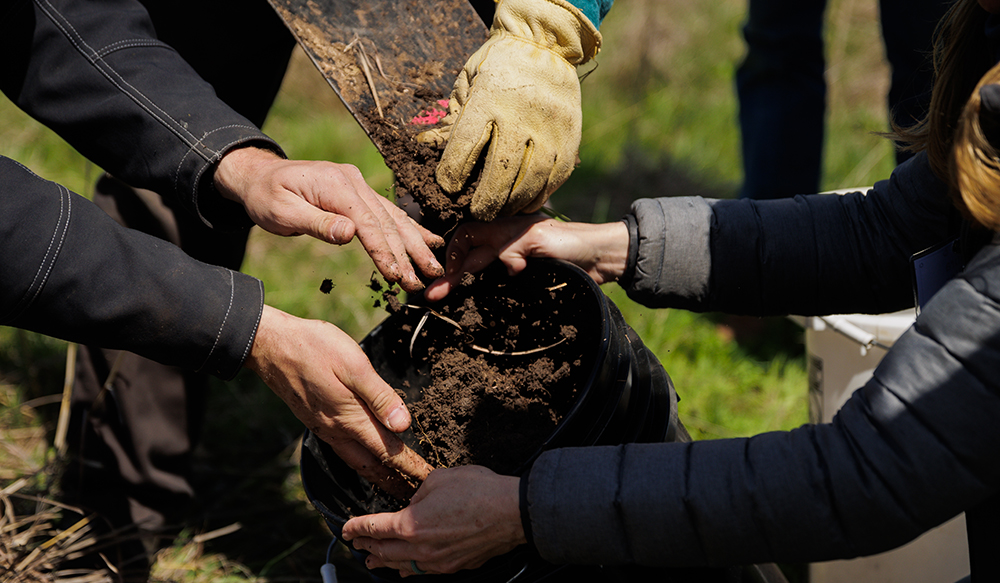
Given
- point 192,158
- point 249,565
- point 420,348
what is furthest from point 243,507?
point 192,158

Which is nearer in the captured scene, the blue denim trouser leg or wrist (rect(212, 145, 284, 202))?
wrist (rect(212, 145, 284, 202))

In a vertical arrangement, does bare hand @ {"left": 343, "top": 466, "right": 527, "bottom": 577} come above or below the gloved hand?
below

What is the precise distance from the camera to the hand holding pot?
3.80 ft

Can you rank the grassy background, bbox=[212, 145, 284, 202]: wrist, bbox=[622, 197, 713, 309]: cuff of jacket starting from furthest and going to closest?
the grassy background → bbox=[622, 197, 713, 309]: cuff of jacket → bbox=[212, 145, 284, 202]: wrist

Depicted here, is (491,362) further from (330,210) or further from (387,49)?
(387,49)

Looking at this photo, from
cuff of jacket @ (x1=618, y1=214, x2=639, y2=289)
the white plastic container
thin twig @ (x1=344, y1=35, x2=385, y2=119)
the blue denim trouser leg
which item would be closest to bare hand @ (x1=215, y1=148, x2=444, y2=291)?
thin twig @ (x1=344, y1=35, x2=385, y2=119)

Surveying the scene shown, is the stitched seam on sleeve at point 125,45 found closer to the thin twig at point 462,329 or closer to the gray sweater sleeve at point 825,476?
the thin twig at point 462,329

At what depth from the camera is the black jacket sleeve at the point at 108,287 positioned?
42.0 inches

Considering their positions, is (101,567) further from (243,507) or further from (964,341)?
(964,341)

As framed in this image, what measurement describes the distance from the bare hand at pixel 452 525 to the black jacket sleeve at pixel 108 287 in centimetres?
41

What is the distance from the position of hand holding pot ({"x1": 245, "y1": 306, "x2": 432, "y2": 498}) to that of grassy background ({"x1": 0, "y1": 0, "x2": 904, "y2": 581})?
2.71 feet

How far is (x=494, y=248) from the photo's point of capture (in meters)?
1.56

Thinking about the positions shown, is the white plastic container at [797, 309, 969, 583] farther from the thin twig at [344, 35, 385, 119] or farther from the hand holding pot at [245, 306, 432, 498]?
the thin twig at [344, 35, 385, 119]

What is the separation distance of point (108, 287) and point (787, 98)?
246 cm
